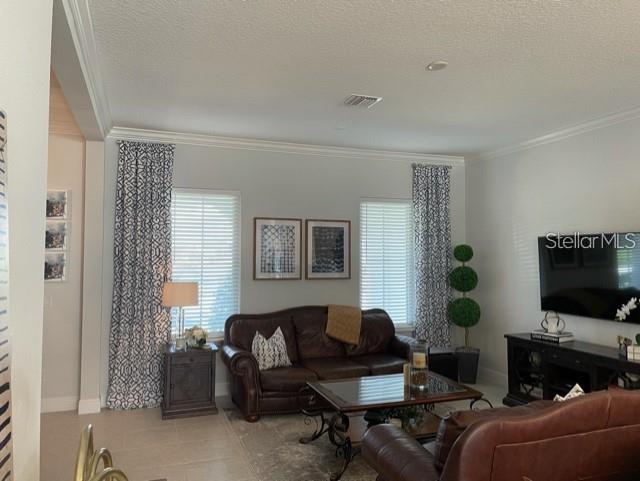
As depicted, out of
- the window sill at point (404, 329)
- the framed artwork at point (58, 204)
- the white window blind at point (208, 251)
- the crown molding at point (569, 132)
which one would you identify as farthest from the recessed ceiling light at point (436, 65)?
the framed artwork at point (58, 204)

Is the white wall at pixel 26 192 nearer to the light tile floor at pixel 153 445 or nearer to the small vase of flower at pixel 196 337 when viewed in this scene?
the light tile floor at pixel 153 445

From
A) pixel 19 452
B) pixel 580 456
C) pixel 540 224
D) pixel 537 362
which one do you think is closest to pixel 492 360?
pixel 537 362

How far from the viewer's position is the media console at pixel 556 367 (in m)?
4.04

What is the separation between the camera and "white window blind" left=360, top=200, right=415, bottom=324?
20.1 ft

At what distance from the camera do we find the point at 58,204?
4.96 metres

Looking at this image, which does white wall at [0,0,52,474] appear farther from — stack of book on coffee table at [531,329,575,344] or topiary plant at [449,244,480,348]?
topiary plant at [449,244,480,348]

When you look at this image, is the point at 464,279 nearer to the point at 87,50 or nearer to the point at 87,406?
the point at 87,406

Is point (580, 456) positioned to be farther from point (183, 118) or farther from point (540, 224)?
point (183, 118)

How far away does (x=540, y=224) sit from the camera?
528 cm

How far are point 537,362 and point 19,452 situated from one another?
186 inches

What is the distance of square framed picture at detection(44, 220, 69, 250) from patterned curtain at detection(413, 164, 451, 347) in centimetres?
420

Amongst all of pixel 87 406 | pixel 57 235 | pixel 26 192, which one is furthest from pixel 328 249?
pixel 26 192

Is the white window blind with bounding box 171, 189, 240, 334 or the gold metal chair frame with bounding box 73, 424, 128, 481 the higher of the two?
the white window blind with bounding box 171, 189, 240, 334

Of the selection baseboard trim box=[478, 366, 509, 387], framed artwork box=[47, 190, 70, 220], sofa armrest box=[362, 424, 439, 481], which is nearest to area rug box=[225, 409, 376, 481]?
sofa armrest box=[362, 424, 439, 481]
